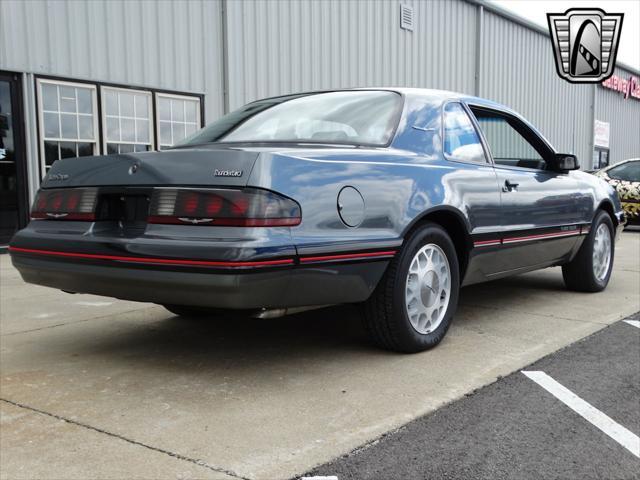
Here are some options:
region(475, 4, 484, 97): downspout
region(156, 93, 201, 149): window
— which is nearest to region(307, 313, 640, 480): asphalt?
region(156, 93, 201, 149): window

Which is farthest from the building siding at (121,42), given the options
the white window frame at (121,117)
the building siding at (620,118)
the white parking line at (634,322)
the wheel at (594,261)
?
the building siding at (620,118)

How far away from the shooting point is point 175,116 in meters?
10.6

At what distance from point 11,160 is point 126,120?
74.1 inches

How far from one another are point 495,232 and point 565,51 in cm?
1803

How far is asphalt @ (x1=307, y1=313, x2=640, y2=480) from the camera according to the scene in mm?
2117

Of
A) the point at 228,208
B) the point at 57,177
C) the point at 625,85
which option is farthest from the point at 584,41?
the point at 228,208

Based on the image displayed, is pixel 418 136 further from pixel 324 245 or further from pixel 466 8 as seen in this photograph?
pixel 466 8

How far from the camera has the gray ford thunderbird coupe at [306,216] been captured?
2705 mm

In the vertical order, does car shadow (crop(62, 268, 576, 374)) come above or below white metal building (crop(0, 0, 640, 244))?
below

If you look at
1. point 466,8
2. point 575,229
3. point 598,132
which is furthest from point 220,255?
point 598,132

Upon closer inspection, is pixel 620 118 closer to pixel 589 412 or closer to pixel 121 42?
pixel 121 42

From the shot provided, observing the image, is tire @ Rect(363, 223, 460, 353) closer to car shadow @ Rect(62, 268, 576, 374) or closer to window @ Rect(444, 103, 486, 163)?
car shadow @ Rect(62, 268, 576, 374)

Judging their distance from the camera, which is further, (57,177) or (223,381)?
(57,177)

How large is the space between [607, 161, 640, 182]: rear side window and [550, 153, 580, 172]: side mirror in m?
8.00
